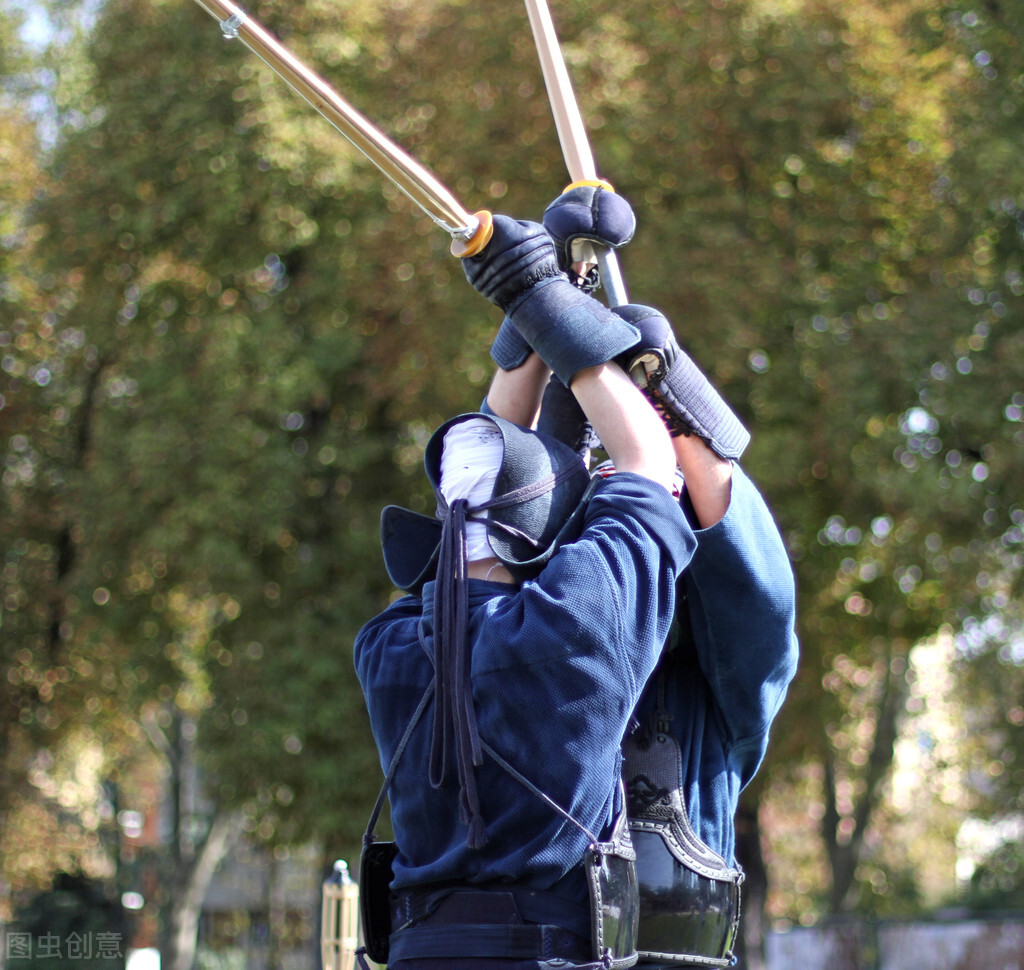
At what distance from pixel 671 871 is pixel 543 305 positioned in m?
0.85

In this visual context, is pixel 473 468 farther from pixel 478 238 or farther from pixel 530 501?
pixel 478 238

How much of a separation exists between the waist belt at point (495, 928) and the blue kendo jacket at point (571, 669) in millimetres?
23

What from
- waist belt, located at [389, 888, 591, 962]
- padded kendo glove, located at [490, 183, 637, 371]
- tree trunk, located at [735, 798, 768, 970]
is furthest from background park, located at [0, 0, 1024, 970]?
waist belt, located at [389, 888, 591, 962]

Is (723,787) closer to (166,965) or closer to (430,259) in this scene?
(430,259)

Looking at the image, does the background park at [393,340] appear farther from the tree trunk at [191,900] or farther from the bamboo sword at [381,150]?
the bamboo sword at [381,150]

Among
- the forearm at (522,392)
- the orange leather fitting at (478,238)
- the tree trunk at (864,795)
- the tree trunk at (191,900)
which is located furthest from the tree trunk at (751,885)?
the orange leather fitting at (478,238)

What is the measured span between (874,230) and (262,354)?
6.09 metres

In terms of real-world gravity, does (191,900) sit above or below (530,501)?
above

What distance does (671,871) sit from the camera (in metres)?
2.06

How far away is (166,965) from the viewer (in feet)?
65.1

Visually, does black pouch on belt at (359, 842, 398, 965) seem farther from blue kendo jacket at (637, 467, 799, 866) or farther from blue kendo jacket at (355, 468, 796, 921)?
blue kendo jacket at (637, 467, 799, 866)

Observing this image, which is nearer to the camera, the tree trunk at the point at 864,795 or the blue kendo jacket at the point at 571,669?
the blue kendo jacket at the point at 571,669

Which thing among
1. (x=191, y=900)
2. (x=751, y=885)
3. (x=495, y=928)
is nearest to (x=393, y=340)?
(x=751, y=885)

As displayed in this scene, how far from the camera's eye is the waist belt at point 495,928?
1882 mm
